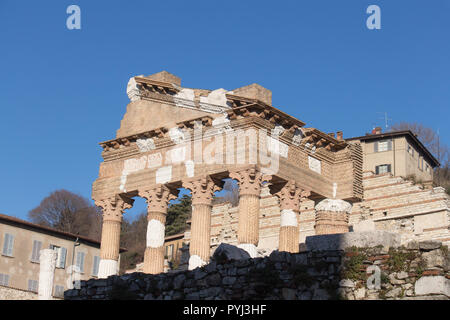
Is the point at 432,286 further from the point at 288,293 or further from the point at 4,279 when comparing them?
the point at 4,279

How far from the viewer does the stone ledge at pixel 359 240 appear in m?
15.3

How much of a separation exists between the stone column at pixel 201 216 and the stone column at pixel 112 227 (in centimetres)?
363

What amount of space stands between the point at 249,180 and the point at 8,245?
2075 cm

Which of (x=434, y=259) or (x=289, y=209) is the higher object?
(x=289, y=209)

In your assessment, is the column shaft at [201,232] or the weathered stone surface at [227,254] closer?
the weathered stone surface at [227,254]

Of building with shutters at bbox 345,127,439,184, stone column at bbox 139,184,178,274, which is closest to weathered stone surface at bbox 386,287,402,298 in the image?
stone column at bbox 139,184,178,274

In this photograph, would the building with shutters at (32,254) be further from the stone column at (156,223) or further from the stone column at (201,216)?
the stone column at (201,216)

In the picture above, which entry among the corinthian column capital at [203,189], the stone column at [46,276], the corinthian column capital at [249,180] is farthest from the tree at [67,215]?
the corinthian column capital at [249,180]

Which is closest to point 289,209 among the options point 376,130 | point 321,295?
point 321,295

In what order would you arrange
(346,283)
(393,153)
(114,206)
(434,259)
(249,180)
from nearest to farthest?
(434,259) < (346,283) < (249,180) < (114,206) < (393,153)

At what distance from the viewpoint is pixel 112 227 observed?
33.4 metres

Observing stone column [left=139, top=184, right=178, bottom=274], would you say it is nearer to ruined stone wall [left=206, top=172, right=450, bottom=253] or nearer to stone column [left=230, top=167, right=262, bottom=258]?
stone column [left=230, top=167, right=262, bottom=258]
